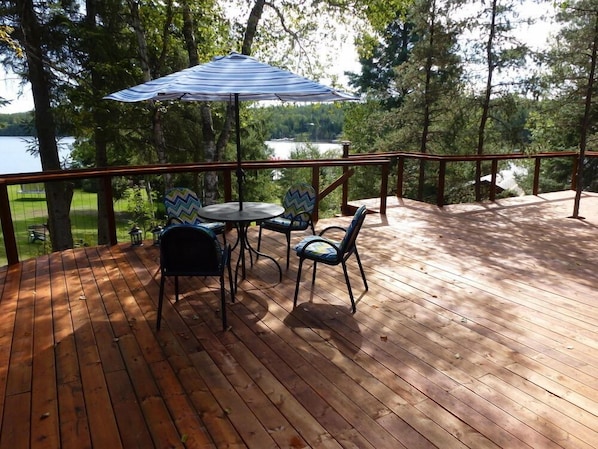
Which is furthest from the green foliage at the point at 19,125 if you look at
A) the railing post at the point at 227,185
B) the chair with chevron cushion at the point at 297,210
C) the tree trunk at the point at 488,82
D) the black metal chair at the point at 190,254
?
the tree trunk at the point at 488,82

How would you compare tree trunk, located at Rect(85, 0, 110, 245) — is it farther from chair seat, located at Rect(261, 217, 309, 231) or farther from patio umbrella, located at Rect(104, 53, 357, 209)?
patio umbrella, located at Rect(104, 53, 357, 209)

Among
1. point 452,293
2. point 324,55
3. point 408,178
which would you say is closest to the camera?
point 452,293

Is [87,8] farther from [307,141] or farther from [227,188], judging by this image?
[307,141]

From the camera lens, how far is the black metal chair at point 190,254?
2.86 meters

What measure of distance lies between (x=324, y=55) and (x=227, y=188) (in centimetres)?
682

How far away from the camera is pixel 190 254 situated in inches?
116

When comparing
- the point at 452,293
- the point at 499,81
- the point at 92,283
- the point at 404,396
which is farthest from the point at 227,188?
the point at 499,81

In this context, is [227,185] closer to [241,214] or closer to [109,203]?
[109,203]

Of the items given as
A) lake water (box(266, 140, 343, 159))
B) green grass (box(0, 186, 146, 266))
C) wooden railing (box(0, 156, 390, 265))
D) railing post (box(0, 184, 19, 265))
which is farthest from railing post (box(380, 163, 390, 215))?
lake water (box(266, 140, 343, 159))

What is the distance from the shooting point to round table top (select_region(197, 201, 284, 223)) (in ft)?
12.1

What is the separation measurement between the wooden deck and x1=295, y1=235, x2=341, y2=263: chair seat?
1.35 ft

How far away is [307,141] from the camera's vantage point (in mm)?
31781

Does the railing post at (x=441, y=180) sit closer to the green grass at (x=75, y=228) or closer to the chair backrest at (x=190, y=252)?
the chair backrest at (x=190, y=252)

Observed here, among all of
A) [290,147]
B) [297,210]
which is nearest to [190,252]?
[297,210]
